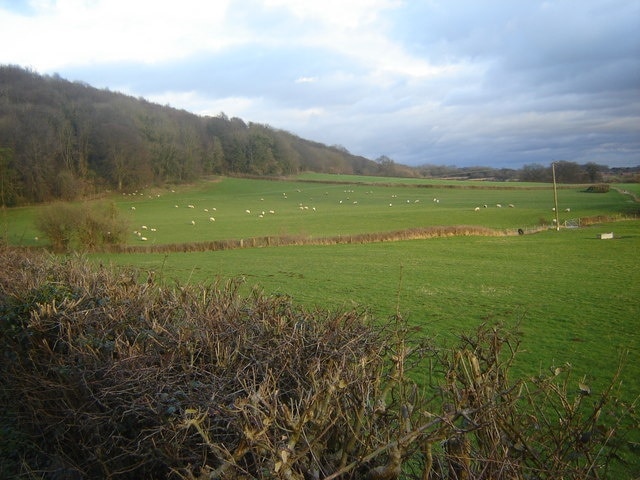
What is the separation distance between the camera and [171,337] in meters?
4.27

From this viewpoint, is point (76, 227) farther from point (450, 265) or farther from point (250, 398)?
point (250, 398)

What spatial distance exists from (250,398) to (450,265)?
2133cm

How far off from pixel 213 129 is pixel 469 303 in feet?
356

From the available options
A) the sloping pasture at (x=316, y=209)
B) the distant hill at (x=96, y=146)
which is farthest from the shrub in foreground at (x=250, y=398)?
the distant hill at (x=96, y=146)

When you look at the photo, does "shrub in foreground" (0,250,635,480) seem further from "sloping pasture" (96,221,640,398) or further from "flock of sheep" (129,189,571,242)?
"flock of sheep" (129,189,571,242)

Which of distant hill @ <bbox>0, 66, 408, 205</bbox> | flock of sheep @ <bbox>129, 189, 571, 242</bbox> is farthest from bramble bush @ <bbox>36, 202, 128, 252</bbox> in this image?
distant hill @ <bbox>0, 66, 408, 205</bbox>

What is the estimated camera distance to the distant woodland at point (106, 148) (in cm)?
6047

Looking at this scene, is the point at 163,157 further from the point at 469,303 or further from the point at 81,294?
the point at 81,294

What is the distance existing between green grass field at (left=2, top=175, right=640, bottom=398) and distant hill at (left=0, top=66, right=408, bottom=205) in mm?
6422

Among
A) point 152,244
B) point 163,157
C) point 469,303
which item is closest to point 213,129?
point 163,157

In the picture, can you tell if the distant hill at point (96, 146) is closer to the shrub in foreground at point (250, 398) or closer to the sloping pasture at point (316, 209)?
the sloping pasture at point (316, 209)

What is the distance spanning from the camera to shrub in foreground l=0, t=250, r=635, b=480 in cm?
263

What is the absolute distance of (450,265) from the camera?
23094 mm

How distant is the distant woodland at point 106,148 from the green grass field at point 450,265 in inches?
272
